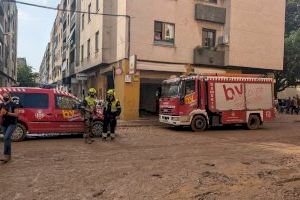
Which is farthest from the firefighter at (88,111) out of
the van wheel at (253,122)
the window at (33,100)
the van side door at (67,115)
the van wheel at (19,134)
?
Result: the van wheel at (253,122)

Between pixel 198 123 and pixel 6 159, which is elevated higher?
pixel 198 123

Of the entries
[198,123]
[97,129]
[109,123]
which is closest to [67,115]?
[97,129]

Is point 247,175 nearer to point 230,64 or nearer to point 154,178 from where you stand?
point 154,178

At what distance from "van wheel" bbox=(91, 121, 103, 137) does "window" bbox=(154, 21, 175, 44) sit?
36.5 feet

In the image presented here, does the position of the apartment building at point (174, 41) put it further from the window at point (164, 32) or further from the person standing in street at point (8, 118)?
the person standing in street at point (8, 118)

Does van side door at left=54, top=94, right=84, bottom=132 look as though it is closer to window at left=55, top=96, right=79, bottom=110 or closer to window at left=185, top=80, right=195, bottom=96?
window at left=55, top=96, right=79, bottom=110

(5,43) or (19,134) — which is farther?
(5,43)

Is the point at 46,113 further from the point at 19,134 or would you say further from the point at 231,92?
the point at 231,92

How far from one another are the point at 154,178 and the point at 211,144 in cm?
620

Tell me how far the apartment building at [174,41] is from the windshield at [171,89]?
4.07 meters

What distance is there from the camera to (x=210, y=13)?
2820 centimetres

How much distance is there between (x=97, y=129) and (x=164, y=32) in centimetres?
1185

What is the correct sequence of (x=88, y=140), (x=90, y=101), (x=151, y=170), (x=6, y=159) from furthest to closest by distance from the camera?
(x=90, y=101) → (x=88, y=140) → (x=6, y=159) → (x=151, y=170)

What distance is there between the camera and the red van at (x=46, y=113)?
14.9 meters
